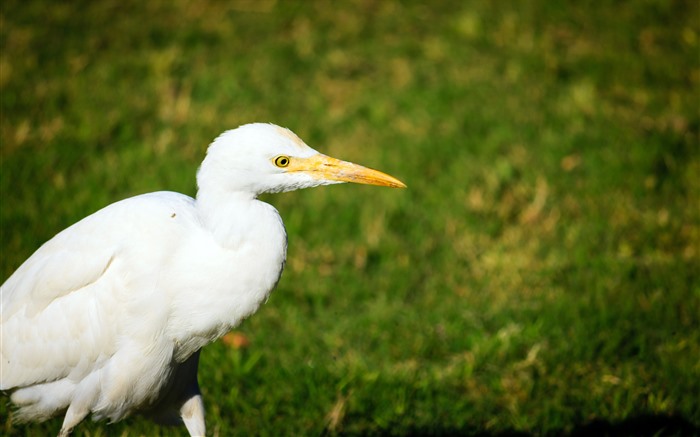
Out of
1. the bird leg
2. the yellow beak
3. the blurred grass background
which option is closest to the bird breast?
the yellow beak

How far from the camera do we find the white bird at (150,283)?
322 cm

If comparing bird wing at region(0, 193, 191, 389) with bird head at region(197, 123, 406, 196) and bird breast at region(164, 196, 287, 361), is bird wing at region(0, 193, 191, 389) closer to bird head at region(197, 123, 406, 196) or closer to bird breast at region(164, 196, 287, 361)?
bird breast at region(164, 196, 287, 361)

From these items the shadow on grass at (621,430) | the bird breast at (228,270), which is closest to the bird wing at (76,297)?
the bird breast at (228,270)

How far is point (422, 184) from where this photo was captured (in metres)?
6.82

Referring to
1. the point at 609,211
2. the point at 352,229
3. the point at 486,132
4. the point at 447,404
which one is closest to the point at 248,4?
the point at 486,132

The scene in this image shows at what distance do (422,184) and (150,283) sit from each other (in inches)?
153

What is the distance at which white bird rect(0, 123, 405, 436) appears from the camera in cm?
322

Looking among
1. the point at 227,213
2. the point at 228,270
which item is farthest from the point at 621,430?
the point at 227,213

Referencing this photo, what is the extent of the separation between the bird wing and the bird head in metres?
0.37

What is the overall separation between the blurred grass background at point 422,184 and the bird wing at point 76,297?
644 mm

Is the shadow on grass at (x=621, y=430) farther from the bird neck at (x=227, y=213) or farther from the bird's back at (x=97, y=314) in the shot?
the bird neck at (x=227, y=213)

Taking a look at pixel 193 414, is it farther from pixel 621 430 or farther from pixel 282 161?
pixel 621 430

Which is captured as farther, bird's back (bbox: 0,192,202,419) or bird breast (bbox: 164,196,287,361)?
bird's back (bbox: 0,192,202,419)

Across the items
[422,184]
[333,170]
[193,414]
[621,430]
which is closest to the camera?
[333,170]
